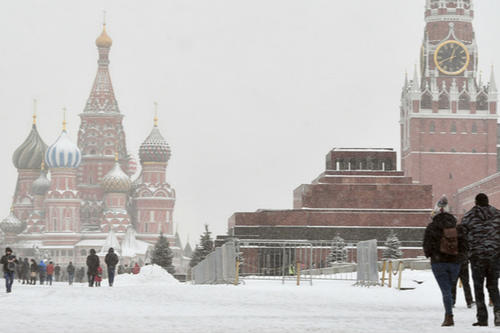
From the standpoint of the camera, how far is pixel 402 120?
14525 centimetres

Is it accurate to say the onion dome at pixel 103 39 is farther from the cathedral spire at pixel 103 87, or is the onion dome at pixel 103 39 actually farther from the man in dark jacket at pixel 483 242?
the man in dark jacket at pixel 483 242

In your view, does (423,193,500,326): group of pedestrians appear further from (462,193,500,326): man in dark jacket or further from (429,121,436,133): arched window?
(429,121,436,133): arched window

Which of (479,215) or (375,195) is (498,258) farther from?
(375,195)

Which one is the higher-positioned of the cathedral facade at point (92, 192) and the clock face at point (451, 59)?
the clock face at point (451, 59)

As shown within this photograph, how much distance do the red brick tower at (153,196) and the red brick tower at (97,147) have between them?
4.33m

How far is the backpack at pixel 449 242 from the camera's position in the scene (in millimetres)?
15453

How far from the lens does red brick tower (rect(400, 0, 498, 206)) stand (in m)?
135

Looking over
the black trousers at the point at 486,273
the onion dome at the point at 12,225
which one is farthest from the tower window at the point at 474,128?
the black trousers at the point at 486,273

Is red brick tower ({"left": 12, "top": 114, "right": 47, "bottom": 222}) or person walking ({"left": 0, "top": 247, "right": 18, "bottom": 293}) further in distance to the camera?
red brick tower ({"left": 12, "top": 114, "right": 47, "bottom": 222})

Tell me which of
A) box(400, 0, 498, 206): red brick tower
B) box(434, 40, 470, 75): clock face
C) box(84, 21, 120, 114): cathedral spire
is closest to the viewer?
box(400, 0, 498, 206): red brick tower

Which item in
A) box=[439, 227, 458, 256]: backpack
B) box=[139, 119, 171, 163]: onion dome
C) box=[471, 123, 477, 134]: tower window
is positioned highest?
box=[139, 119, 171, 163]: onion dome

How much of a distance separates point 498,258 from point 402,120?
13062cm

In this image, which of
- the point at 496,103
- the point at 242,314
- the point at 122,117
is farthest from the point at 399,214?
the point at 122,117

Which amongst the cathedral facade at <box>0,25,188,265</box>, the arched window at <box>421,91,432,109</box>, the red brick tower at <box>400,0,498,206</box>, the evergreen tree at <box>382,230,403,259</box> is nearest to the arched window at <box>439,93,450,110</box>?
the red brick tower at <box>400,0,498,206</box>
